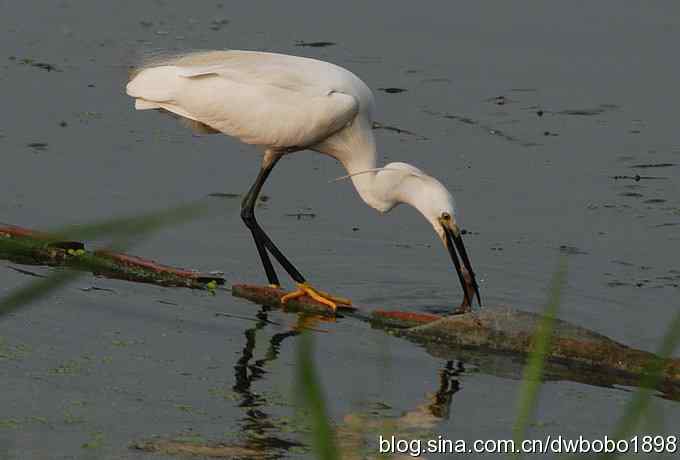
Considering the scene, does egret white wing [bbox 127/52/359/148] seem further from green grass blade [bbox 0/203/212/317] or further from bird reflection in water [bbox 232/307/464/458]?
green grass blade [bbox 0/203/212/317]

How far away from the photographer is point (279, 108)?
7.39 meters

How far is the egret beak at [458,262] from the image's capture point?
277 inches

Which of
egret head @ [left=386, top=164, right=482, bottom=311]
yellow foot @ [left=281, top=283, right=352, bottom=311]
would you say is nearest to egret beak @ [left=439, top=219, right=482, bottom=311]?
egret head @ [left=386, top=164, right=482, bottom=311]

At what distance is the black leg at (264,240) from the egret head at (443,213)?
69cm

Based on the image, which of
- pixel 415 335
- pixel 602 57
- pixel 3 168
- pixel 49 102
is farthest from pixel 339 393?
pixel 602 57

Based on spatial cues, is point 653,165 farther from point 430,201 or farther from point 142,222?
point 142,222

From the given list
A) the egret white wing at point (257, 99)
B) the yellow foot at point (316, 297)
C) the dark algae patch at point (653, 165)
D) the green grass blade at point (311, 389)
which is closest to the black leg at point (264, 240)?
the yellow foot at point (316, 297)

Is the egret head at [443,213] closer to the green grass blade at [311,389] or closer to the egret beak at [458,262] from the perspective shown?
the egret beak at [458,262]

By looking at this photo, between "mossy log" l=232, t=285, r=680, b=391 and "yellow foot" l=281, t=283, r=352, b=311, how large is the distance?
13cm

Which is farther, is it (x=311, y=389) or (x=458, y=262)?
(x=458, y=262)

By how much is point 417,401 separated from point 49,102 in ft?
17.5

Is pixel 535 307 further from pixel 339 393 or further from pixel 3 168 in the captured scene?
pixel 3 168

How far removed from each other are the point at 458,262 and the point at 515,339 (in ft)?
2.66

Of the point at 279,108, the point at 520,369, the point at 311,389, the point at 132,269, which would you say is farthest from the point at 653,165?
the point at 311,389
